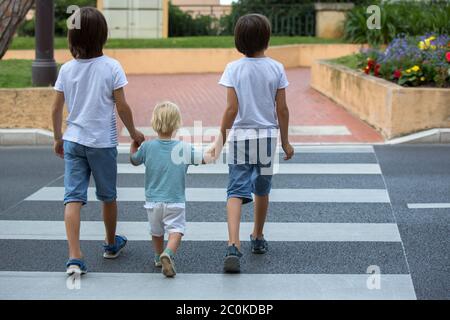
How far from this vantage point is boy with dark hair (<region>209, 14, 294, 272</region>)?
5762 millimetres

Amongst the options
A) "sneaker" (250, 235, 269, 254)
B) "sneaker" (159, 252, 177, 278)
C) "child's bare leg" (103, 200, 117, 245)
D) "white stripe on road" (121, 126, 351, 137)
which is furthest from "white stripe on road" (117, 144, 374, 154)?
"sneaker" (159, 252, 177, 278)

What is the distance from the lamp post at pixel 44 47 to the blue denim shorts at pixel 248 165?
723 centimetres

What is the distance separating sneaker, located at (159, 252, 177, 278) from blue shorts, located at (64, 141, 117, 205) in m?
0.64

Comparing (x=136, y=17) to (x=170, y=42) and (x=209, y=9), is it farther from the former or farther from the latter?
(x=209, y=9)

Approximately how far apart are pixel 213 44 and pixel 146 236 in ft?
43.2

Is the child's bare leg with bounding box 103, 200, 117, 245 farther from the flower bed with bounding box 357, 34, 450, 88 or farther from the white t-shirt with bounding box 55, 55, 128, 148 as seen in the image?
the flower bed with bounding box 357, 34, 450, 88

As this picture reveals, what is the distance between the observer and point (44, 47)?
12594 millimetres

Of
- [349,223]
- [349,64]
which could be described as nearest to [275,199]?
[349,223]

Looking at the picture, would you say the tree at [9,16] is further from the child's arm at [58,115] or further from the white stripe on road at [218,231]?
the child's arm at [58,115]

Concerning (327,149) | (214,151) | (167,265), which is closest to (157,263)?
(167,265)

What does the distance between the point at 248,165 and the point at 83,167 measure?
1136 millimetres

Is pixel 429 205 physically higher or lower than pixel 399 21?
lower

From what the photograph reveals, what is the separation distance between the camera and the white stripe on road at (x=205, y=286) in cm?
532
